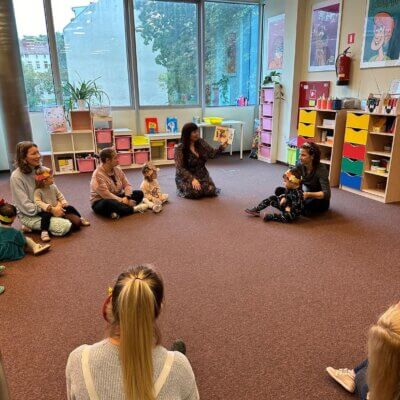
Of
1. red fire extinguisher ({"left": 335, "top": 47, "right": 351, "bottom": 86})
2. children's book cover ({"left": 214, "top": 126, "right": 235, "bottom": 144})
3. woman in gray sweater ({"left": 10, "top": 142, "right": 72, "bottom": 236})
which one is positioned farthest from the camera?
red fire extinguisher ({"left": 335, "top": 47, "right": 351, "bottom": 86})

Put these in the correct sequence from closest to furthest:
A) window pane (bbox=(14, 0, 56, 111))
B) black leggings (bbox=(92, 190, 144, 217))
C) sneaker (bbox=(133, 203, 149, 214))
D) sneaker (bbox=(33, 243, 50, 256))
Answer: sneaker (bbox=(33, 243, 50, 256))
black leggings (bbox=(92, 190, 144, 217))
sneaker (bbox=(133, 203, 149, 214))
window pane (bbox=(14, 0, 56, 111))

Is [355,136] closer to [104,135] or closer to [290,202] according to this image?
[290,202]

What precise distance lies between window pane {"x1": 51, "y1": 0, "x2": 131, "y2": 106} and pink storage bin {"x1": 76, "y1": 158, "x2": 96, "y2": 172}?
127 centimetres

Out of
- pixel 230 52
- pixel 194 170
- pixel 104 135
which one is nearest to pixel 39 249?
pixel 194 170

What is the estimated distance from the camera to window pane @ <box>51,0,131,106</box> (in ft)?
19.9

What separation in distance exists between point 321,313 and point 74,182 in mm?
4209

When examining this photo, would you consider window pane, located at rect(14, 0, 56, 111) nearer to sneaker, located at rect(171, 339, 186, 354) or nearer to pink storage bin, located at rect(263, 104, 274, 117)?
pink storage bin, located at rect(263, 104, 274, 117)

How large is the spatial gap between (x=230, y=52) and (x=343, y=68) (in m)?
2.69

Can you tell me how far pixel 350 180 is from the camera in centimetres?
488

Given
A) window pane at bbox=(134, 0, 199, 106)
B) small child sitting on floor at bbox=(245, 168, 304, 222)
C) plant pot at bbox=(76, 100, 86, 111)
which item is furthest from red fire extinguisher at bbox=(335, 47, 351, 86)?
plant pot at bbox=(76, 100, 86, 111)

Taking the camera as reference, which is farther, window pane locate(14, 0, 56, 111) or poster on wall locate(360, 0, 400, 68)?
window pane locate(14, 0, 56, 111)

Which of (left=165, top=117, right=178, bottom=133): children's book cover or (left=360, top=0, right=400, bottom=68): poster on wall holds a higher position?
(left=360, top=0, right=400, bottom=68): poster on wall

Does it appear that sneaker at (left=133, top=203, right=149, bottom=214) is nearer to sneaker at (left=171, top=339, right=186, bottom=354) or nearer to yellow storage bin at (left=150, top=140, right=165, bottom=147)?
sneaker at (left=171, top=339, right=186, bottom=354)

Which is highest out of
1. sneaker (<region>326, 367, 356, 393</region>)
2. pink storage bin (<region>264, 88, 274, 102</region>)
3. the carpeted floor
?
pink storage bin (<region>264, 88, 274, 102</region>)
